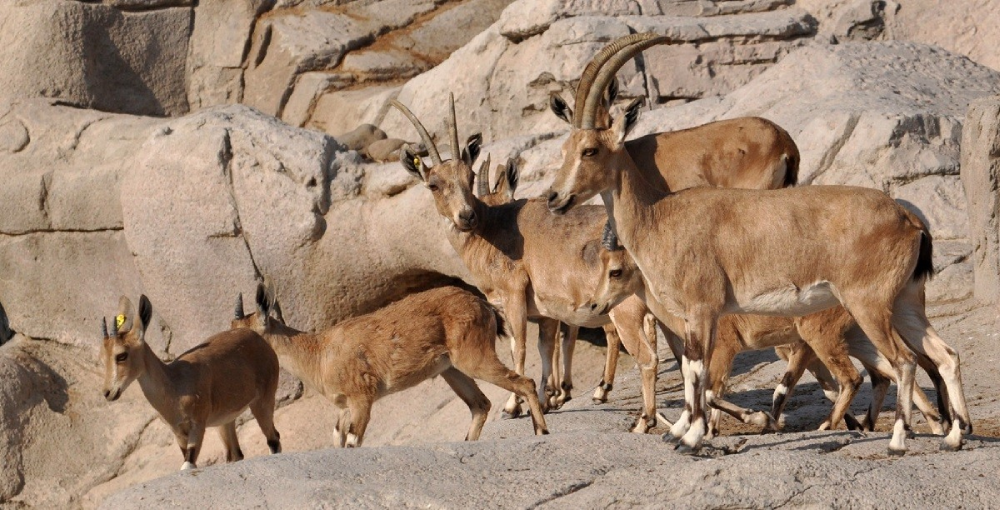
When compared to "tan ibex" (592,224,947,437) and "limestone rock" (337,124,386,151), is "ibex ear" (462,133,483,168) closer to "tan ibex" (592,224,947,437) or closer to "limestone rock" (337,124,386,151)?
"tan ibex" (592,224,947,437)

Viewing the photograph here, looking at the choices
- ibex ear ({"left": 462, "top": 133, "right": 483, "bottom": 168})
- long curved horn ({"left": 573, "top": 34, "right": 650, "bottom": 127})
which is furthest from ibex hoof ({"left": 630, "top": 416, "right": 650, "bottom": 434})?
A: ibex ear ({"left": 462, "top": 133, "right": 483, "bottom": 168})

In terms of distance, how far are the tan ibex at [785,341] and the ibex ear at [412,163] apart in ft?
8.23

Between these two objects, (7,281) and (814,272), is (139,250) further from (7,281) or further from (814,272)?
(814,272)

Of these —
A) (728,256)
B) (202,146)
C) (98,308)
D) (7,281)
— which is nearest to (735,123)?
(728,256)

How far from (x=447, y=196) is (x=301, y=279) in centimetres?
465

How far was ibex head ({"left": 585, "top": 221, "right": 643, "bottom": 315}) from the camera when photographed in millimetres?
8977

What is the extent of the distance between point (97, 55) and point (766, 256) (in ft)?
46.6

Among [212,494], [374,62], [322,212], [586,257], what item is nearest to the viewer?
[212,494]

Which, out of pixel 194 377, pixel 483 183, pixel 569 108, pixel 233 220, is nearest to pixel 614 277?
pixel 569 108

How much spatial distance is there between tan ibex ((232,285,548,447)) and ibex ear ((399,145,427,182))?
4.09 feet

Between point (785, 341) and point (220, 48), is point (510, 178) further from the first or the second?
point (220, 48)

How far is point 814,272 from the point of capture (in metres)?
7.58

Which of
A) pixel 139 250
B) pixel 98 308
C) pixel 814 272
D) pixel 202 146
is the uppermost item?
pixel 814 272

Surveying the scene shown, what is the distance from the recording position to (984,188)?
11.2 metres
